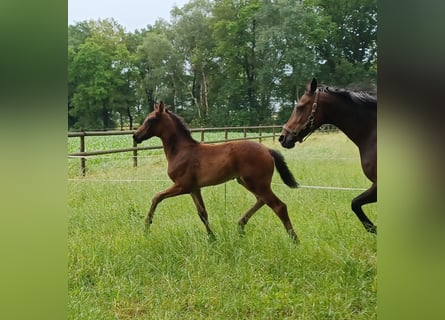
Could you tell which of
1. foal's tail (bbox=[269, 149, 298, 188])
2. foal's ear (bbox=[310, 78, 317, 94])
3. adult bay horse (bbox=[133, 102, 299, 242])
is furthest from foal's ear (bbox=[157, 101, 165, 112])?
foal's ear (bbox=[310, 78, 317, 94])

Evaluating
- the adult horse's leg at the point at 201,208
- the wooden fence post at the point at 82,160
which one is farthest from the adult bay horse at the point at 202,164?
the wooden fence post at the point at 82,160

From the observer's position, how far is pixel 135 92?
1.78m

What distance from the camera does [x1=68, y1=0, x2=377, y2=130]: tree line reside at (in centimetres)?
150

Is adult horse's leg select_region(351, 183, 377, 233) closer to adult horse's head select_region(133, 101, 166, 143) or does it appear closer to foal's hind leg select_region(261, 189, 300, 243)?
foal's hind leg select_region(261, 189, 300, 243)

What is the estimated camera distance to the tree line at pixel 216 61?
58.9 inches

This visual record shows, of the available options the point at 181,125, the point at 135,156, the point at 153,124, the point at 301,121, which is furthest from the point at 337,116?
the point at 135,156

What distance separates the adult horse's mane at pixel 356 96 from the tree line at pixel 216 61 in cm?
4

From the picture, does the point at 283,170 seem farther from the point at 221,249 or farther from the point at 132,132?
the point at 132,132

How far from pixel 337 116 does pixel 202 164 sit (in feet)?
2.14

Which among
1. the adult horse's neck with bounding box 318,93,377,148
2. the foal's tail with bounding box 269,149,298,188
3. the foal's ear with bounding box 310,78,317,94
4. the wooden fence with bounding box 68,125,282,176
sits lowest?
the foal's tail with bounding box 269,149,298,188

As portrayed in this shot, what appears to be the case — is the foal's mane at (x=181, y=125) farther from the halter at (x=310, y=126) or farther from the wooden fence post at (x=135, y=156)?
the halter at (x=310, y=126)
